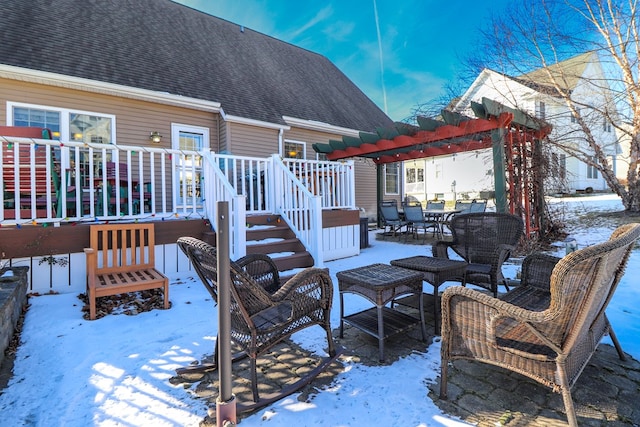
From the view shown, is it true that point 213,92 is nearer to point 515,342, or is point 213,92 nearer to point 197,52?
point 197,52

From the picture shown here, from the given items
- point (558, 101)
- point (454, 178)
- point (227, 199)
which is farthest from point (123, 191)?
point (454, 178)

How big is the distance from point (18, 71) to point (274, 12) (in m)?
11.6

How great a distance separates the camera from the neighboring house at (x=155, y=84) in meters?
6.28

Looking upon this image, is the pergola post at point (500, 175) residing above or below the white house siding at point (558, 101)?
below

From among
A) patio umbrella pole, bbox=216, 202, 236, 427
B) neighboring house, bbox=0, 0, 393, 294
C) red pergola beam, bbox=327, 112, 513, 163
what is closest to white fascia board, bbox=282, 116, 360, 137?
neighboring house, bbox=0, 0, 393, 294

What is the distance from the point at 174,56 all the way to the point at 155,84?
6.10 ft

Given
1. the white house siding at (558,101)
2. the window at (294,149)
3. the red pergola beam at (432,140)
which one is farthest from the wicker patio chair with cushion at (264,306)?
the window at (294,149)

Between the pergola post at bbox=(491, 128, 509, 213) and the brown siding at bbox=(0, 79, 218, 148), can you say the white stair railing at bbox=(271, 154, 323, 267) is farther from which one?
the brown siding at bbox=(0, 79, 218, 148)

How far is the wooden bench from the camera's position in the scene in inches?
130

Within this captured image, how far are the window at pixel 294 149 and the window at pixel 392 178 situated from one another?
→ 4522 millimetres

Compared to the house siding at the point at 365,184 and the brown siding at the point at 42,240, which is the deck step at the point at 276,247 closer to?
the brown siding at the point at 42,240

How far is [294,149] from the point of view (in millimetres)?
10094

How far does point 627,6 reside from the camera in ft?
25.3

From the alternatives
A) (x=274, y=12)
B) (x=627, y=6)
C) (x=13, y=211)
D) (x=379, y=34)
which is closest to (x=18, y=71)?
(x=13, y=211)
